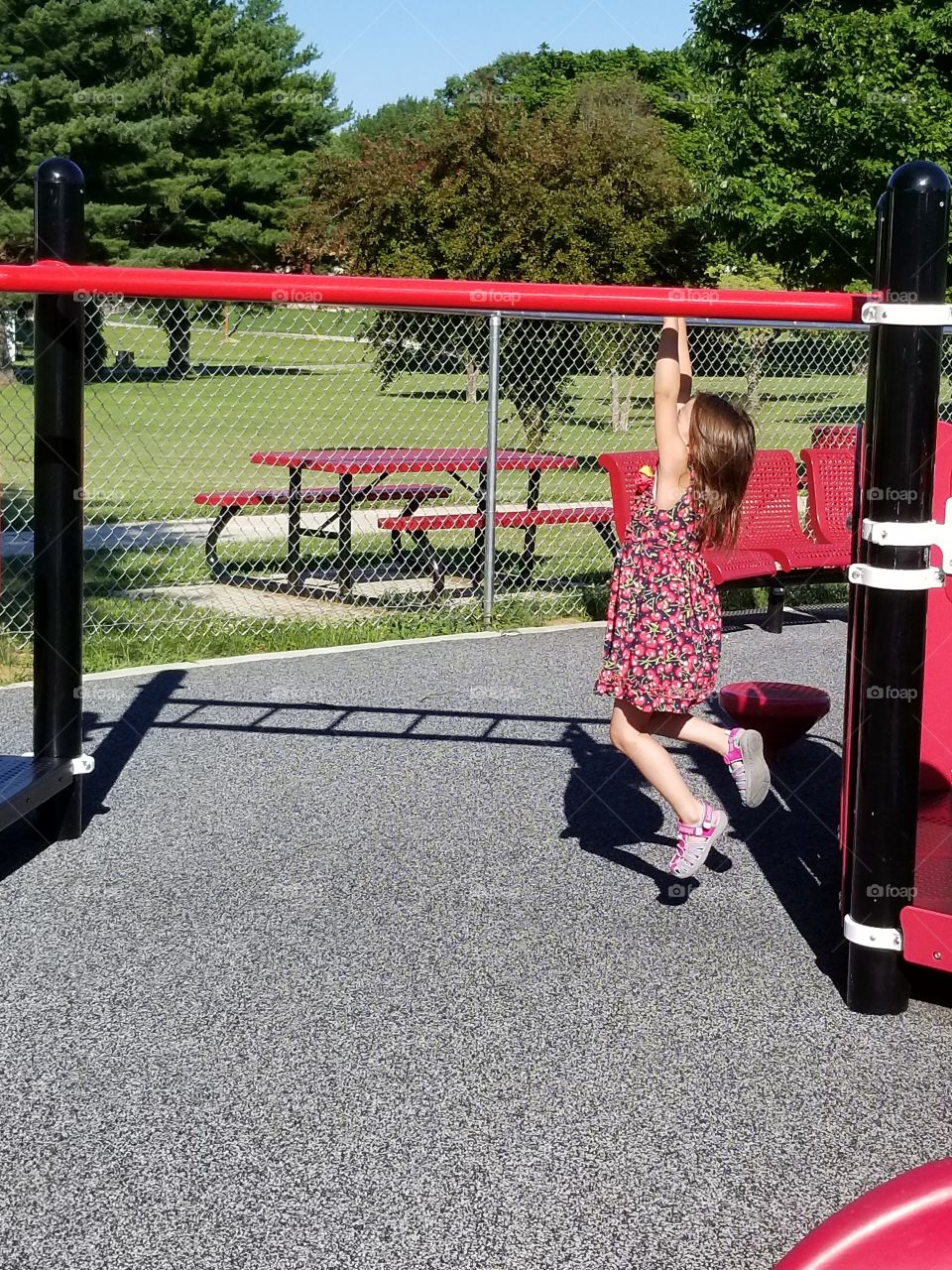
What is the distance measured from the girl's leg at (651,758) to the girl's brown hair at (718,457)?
0.58 m

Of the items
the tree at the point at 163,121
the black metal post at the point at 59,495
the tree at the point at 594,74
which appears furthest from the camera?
the tree at the point at 594,74

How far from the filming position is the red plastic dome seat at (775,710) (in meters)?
5.82

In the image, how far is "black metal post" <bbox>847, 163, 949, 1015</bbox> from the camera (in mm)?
3465

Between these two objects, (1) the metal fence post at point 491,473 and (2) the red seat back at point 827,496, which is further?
(2) the red seat back at point 827,496

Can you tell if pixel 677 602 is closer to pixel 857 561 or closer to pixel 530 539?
pixel 857 561

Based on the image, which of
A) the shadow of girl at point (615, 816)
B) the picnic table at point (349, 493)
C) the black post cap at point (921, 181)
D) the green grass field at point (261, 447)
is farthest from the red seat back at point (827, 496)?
the black post cap at point (921, 181)

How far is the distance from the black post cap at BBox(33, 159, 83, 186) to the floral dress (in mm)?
2086

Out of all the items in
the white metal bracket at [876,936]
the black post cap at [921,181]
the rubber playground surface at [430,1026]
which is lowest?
the rubber playground surface at [430,1026]

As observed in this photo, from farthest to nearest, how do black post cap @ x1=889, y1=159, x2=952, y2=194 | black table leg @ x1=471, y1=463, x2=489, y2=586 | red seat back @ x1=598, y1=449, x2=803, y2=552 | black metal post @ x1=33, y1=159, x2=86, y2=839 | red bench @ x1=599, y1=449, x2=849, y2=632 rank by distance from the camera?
1. black table leg @ x1=471, y1=463, x2=489, y2=586
2. red seat back @ x1=598, y1=449, x2=803, y2=552
3. red bench @ x1=599, y1=449, x2=849, y2=632
4. black metal post @ x1=33, y1=159, x2=86, y2=839
5. black post cap @ x1=889, y1=159, x2=952, y2=194

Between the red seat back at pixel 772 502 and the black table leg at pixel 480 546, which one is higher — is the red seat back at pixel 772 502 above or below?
above

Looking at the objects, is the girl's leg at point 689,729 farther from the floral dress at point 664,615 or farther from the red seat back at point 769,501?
the red seat back at point 769,501

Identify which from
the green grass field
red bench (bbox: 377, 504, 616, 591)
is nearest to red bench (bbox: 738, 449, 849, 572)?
red bench (bbox: 377, 504, 616, 591)

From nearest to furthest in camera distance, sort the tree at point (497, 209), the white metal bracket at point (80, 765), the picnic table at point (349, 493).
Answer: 1. the white metal bracket at point (80, 765)
2. the picnic table at point (349, 493)
3. the tree at point (497, 209)

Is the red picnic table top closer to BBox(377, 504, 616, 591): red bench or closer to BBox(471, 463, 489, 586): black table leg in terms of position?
BBox(471, 463, 489, 586): black table leg
